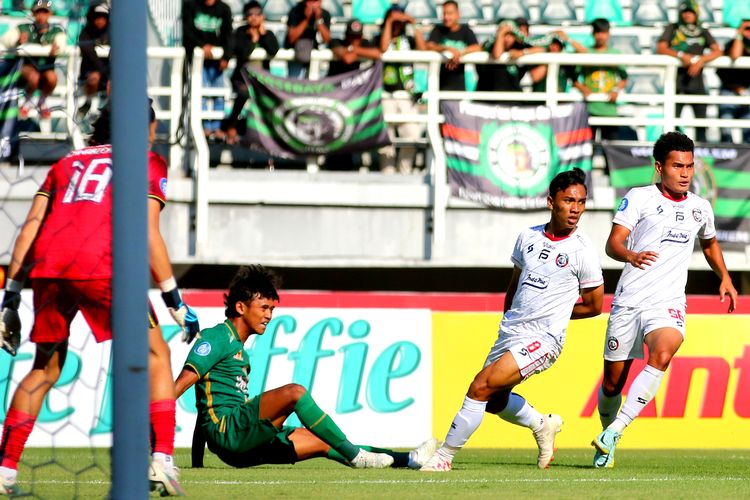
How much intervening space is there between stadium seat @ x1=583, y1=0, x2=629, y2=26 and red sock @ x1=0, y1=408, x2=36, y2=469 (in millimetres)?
13414

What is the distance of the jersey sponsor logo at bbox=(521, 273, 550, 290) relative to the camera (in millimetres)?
8047

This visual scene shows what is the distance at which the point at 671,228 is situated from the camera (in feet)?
28.2

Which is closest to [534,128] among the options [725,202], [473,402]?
[725,202]

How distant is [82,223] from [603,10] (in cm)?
1331

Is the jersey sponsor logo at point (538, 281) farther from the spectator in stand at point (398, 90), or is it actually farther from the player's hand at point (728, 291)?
the spectator in stand at point (398, 90)

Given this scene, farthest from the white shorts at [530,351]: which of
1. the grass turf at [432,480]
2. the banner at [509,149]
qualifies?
the banner at [509,149]

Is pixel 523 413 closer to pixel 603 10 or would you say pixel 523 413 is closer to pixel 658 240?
pixel 658 240

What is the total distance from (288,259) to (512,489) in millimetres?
7734

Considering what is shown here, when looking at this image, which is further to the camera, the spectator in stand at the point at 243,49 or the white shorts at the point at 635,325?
→ the spectator in stand at the point at 243,49

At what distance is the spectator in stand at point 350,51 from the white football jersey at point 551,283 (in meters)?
6.46

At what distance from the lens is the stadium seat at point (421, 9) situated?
703 inches

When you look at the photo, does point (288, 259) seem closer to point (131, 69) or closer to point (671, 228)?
point (671, 228)

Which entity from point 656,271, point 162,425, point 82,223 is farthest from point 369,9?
point 162,425

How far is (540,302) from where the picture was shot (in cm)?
805
